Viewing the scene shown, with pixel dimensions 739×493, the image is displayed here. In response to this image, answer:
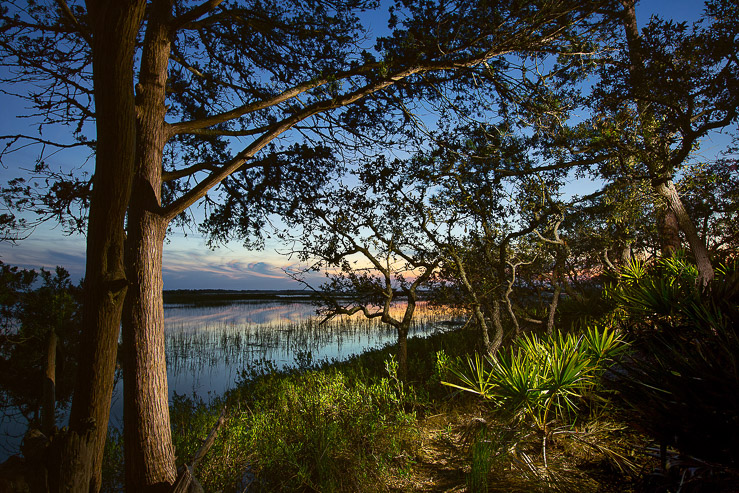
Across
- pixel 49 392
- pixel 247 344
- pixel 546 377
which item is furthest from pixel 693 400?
pixel 247 344

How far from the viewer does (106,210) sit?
2.57 metres

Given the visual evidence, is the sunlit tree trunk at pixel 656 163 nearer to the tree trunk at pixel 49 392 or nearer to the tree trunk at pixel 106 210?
the tree trunk at pixel 106 210

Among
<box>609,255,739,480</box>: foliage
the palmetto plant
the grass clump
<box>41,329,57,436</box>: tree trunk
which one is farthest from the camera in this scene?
the grass clump

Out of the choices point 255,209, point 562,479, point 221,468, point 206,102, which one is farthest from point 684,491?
point 206,102

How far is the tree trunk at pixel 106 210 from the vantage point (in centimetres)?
256

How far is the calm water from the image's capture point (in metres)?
10.3

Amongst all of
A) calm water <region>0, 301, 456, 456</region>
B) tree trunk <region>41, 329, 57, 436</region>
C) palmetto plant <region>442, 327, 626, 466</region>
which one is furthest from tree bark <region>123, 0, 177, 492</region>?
calm water <region>0, 301, 456, 456</region>

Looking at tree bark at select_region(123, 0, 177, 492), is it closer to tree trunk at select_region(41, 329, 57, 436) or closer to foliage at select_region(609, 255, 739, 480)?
tree trunk at select_region(41, 329, 57, 436)

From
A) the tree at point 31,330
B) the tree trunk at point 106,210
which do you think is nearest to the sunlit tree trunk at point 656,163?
the tree trunk at point 106,210

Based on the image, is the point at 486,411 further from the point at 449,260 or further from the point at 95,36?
the point at 95,36

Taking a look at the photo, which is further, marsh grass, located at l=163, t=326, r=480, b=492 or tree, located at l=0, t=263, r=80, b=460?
tree, located at l=0, t=263, r=80, b=460

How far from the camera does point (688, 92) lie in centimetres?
813

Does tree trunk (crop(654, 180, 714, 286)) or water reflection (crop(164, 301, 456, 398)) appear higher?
tree trunk (crop(654, 180, 714, 286))

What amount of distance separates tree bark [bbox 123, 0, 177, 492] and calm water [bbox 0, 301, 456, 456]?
5.60m
